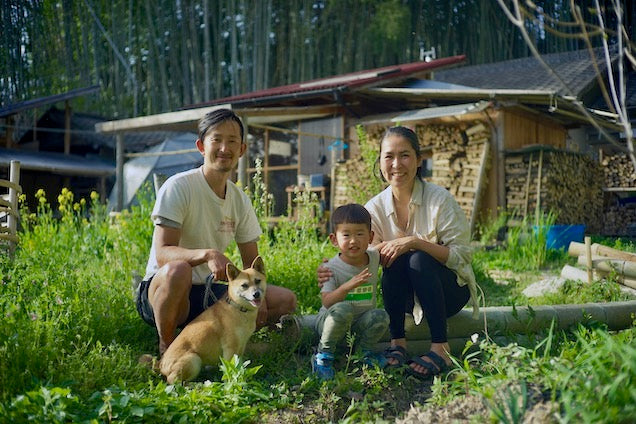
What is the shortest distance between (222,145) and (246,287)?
2.93ft

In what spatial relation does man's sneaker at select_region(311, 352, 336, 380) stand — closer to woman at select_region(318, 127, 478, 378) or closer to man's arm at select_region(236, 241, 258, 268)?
woman at select_region(318, 127, 478, 378)

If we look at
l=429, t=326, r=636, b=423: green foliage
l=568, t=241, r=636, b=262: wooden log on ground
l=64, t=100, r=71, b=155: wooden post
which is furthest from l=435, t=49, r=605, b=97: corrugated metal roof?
l=64, t=100, r=71, b=155: wooden post

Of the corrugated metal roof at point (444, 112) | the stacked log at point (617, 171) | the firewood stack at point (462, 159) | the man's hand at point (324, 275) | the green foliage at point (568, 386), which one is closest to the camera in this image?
the green foliage at point (568, 386)

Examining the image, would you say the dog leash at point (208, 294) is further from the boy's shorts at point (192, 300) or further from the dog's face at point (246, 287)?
the dog's face at point (246, 287)

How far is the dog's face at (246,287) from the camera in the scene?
9.41 ft

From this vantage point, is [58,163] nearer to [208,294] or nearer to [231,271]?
[208,294]

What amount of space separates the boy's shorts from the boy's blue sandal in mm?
1189

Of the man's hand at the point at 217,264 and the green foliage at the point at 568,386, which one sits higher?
the man's hand at the point at 217,264

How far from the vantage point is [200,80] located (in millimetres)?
Answer: 20234

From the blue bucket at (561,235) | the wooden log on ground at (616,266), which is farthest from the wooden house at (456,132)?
the wooden log on ground at (616,266)

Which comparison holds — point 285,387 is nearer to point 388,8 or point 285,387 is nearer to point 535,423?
point 535,423

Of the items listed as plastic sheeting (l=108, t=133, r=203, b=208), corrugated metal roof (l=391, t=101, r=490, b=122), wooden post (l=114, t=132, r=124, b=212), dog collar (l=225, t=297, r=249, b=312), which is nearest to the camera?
dog collar (l=225, t=297, r=249, b=312)

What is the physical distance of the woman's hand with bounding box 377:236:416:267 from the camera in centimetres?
317

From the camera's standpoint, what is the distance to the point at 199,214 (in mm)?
3320
